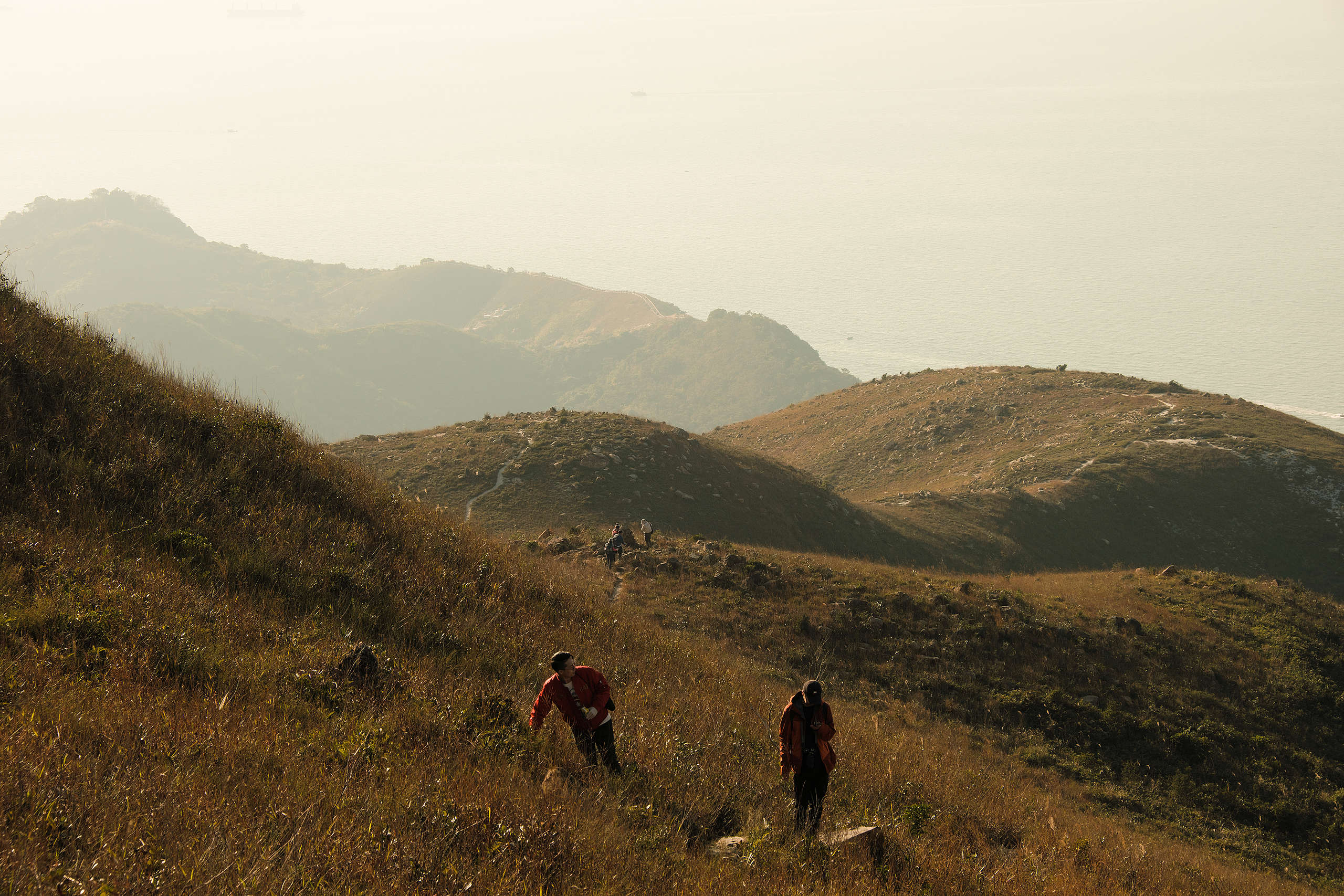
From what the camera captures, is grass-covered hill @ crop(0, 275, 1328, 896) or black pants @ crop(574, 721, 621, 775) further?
black pants @ crop(574, 721, 621, 775)

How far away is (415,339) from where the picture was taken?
15462cm

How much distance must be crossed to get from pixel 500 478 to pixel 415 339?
456 ft

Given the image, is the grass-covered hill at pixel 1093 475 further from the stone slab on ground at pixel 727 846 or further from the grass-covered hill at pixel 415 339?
the grass-covered hill at pixel 415 339

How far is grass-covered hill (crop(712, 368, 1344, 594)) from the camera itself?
32625 mm

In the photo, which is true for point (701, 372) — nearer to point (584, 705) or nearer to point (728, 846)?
point (584, 705)

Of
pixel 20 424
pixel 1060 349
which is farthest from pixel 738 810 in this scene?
pixel 1060 349

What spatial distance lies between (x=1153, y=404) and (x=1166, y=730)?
33.4 m

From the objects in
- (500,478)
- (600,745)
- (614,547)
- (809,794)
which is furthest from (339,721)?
(500,478)

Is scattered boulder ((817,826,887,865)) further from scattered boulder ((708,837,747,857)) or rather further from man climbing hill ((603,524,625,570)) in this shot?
man climbing hill ((603,524,625,570))

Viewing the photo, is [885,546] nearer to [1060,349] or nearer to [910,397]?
[910,397]

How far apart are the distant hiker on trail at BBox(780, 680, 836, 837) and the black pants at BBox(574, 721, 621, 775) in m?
1.55

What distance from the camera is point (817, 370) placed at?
424ft

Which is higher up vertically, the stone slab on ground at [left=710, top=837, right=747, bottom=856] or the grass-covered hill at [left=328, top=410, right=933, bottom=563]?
the grass-covered hill at [left=328, top=410, right=933, bottom=563]

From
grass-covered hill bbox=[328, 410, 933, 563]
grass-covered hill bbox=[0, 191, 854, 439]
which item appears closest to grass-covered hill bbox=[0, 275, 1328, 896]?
grass-covered hill bbox=[328, 410, 933, 563]
